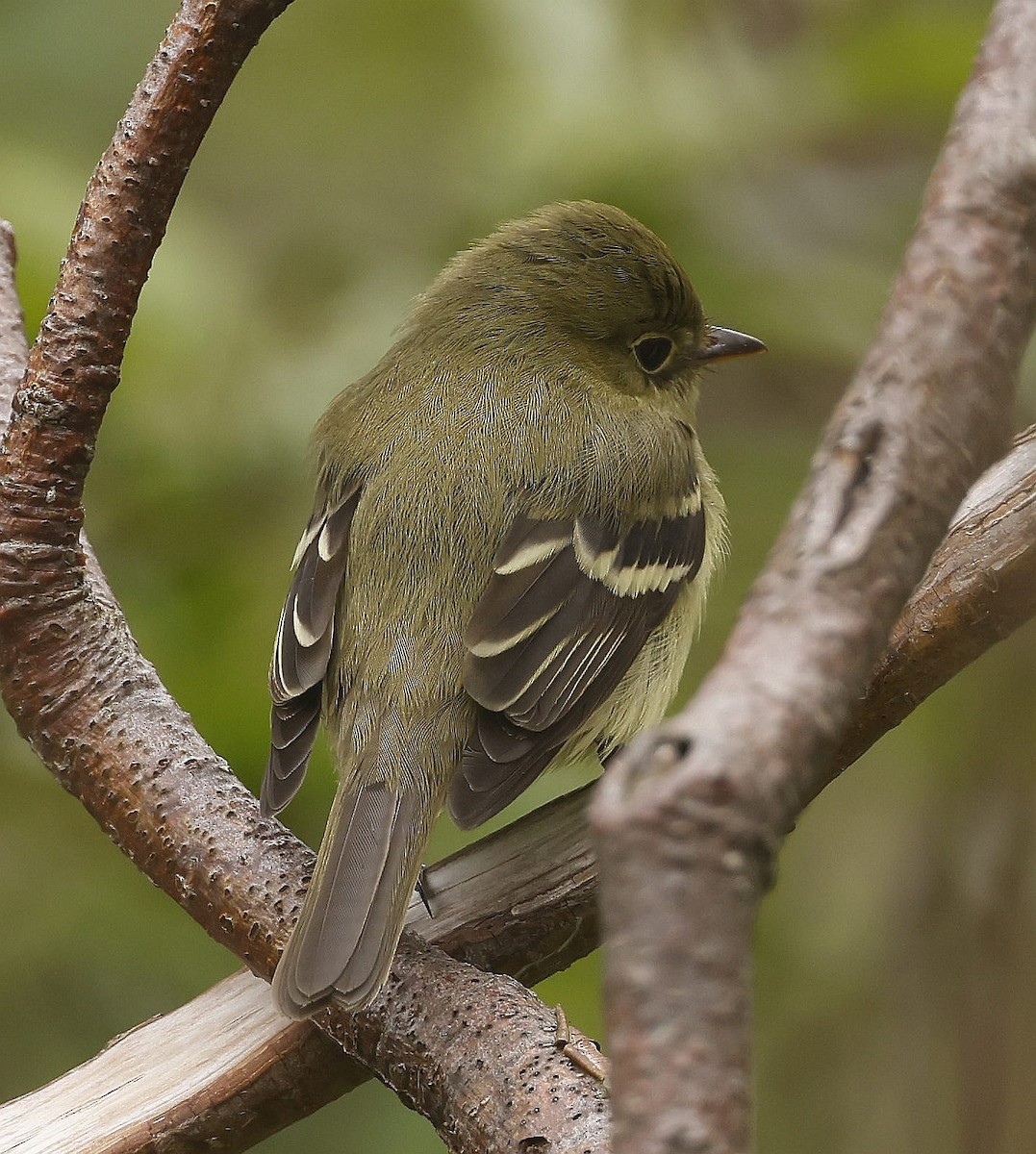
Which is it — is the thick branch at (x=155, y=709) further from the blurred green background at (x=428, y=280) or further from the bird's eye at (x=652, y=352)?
the bird's eye at (x=652, y=352)

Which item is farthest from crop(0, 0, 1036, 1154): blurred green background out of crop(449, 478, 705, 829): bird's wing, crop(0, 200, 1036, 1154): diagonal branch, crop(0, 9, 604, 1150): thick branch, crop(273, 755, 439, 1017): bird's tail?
crop(0, 200, 1036, 1154): diagonal branch

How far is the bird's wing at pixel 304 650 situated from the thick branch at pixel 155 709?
92mm

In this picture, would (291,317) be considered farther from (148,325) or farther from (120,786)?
(120,786)

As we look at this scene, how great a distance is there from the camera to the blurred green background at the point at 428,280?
341 cm

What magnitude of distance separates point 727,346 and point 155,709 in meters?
1.85

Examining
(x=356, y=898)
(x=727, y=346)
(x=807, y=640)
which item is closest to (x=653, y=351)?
(x=727, y=346)

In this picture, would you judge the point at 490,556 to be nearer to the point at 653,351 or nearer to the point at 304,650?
the point at 304,650

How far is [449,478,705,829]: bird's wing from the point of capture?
9.27ft

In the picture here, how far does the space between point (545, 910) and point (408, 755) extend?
397 mm

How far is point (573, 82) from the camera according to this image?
346cm

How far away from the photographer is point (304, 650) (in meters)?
3.00

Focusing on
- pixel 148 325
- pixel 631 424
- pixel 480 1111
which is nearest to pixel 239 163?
pixel 148 325

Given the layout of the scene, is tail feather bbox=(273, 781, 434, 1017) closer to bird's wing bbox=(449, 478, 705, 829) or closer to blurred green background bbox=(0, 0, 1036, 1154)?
bird's wing bbox=(449, 478, 705, 829)

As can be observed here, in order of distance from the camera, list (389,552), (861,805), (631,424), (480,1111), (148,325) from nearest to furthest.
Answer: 1. (480,1111)
2. (389,552)
3. (148,325)
4. (631,424)
5. (861,805)
